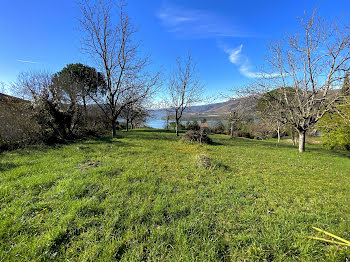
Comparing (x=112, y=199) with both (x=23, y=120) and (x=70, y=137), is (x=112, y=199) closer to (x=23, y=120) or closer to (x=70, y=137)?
(x=23, y=120)

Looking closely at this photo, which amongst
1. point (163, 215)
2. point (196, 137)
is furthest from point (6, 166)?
point (196, 137)

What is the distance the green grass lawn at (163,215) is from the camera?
162cm

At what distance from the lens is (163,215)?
89.4 inches

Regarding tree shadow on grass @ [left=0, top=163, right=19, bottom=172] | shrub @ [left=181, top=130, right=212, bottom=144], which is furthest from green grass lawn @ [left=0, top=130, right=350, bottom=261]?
shrub @ [left=181, top=130, right=212, bottom=144]

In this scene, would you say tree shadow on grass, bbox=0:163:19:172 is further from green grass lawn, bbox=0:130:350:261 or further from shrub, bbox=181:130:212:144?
shrub, bbox=181:130:212:144

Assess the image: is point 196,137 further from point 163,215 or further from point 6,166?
point 6,166

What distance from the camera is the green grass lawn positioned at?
162cm

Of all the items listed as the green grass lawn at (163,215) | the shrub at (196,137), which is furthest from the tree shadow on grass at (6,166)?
the shrub at (196,137)

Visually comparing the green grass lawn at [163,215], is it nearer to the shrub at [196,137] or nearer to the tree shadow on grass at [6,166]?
the tree shadow on grass at [6,166]

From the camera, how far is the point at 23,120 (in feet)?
22.8

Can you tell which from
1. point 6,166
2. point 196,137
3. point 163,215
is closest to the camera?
point 163,215

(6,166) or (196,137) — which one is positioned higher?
(196,137)

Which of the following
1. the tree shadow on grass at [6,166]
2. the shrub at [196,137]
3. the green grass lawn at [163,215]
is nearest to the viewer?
the green grass lawn at [163,215]

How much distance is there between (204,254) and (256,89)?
9.04 m
